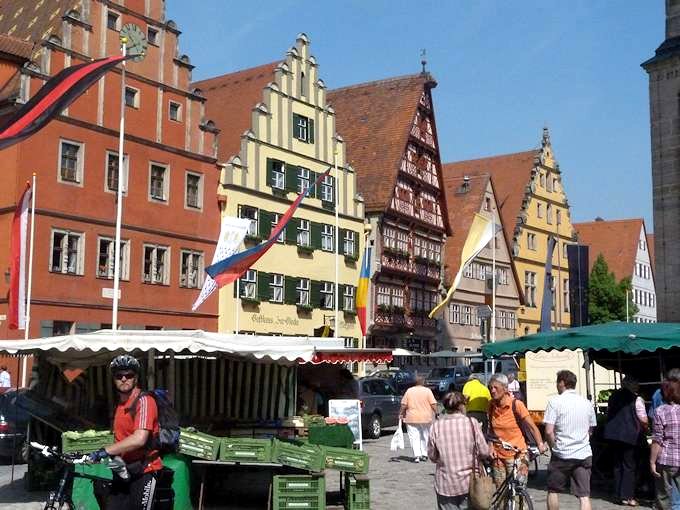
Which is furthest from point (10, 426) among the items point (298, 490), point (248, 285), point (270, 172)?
point (270, 172)

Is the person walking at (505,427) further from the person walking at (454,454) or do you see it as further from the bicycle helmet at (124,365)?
the bicycle helmet at (124,365)

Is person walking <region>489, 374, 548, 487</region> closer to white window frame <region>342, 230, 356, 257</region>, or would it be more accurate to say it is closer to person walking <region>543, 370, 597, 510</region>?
person walking <region>543, 370, 597, 510</region>

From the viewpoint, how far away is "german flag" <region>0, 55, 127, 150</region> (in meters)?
14.9

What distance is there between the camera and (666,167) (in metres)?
27.7

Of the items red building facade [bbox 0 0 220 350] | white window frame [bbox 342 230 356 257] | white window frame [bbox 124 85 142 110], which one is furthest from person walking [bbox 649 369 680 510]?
white window frame [bbox 342 230 356 257]

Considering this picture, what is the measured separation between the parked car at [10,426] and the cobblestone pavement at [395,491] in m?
0.35

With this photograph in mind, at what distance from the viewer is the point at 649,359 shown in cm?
1883

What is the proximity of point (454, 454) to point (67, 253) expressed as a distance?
23715 mm

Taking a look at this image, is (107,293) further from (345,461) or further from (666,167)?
(345,461)

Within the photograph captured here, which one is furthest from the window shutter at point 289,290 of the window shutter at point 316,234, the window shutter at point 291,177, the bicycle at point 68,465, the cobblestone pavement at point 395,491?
the bicycle at point 68,465

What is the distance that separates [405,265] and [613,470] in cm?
3328

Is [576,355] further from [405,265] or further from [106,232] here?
[405,265]

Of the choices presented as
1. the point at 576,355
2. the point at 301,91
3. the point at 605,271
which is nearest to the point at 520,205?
the point at 605,271

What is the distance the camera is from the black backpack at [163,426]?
6.26 metres
